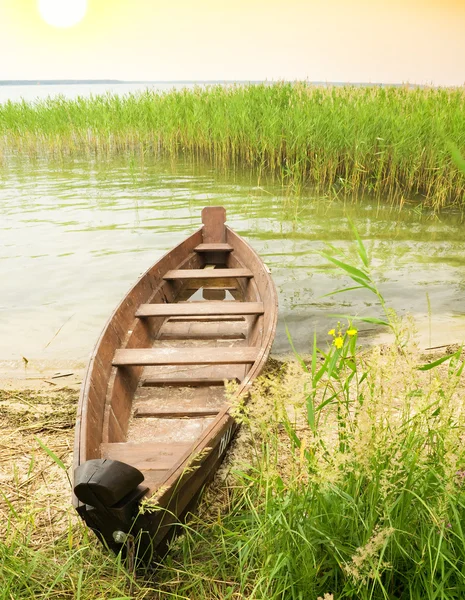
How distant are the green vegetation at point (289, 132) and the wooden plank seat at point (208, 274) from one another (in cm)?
277

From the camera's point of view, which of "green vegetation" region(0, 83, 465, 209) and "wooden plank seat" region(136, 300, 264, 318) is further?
"green vegetation" region(0, 83, 465, 209)

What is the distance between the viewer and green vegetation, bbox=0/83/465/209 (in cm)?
805

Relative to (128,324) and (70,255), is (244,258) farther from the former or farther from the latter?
(70,255)

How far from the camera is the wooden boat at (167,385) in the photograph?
6.09 ft

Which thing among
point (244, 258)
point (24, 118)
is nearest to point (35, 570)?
point (244, 258)

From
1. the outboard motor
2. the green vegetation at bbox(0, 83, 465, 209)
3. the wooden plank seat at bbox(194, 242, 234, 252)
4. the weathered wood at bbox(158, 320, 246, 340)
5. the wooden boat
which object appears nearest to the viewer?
the outboard motor

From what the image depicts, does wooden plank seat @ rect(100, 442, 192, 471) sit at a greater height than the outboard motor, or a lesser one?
lesser

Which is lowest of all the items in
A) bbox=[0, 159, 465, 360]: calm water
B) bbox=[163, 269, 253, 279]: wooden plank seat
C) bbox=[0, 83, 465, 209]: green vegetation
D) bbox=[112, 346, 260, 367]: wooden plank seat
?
bbox=[0, 159, 465, 360]: calm water

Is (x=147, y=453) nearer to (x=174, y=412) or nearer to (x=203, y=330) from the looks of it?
(x=174, y=412)

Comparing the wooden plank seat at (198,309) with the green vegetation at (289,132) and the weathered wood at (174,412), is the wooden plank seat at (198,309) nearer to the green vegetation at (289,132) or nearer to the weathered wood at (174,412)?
the weathered wood at (174,412)

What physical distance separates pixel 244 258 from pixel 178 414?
2366 millimetres

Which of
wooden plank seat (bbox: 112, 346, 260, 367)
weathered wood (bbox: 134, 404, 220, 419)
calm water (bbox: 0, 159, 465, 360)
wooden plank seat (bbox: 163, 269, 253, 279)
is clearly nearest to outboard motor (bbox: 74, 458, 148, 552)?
weathered wood (bbox: 134, 404, 220, 419)

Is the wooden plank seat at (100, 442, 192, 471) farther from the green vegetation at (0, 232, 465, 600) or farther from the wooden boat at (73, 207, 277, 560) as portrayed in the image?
the green vegetation at (0, 232, 465, 600)

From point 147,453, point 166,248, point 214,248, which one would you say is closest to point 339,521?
point 147,453
